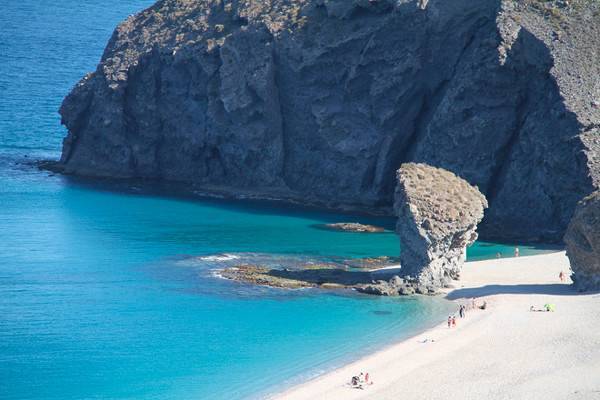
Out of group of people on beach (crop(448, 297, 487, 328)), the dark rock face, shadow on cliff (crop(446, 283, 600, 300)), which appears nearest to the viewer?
group of people on beach (crop(448, 297, 487, 328))

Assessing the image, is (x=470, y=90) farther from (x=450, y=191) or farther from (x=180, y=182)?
(x=180, y=182)

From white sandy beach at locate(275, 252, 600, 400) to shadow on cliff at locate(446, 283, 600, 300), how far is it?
0.06 metres

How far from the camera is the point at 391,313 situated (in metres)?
69.4

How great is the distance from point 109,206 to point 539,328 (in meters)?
52.7

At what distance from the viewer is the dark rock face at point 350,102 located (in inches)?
3750

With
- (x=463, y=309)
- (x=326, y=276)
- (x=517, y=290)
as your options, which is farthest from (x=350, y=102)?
(x=463, y=309)

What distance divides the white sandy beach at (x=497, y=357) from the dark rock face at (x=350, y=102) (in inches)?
896

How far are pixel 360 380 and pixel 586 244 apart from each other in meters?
21.6

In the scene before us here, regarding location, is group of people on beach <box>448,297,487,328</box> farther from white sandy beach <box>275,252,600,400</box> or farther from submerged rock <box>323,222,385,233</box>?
submerged rock <box>323,222,385,233</box>

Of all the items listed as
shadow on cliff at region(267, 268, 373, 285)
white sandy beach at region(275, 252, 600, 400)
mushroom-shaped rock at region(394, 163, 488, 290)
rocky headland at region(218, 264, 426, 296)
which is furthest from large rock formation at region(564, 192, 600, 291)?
shadow on cliff at region(267, 268, 373, 285)

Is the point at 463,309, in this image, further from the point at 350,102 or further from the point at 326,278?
the point at 350,102

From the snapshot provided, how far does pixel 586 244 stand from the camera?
70312 millimetres

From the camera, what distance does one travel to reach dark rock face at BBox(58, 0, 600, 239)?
9525cm

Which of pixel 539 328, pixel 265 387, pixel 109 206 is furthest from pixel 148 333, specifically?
pixel 109 206
